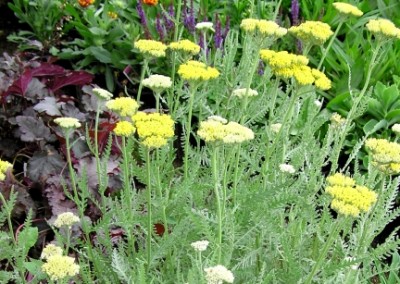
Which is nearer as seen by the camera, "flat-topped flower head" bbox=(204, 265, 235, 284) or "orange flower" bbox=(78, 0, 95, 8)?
"flat-topped flower head" bbox=(204, 265, 235, 284)

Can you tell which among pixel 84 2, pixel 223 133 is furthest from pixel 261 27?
pixel 84 2

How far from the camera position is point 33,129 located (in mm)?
2492

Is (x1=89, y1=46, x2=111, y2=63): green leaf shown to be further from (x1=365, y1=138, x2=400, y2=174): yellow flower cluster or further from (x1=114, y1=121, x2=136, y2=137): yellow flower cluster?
(x1=365, y1=138, x2=400, y2=174): yellow flower cluster

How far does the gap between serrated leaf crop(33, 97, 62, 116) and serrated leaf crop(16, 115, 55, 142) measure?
5 centimetres

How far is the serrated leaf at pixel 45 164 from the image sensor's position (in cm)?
238

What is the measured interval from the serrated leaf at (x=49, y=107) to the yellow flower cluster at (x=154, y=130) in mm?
1170

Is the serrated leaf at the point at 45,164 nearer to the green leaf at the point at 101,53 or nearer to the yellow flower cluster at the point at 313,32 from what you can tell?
the green leaf at the point at 101,53

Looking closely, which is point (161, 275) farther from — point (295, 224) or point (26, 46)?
point (26, 46)

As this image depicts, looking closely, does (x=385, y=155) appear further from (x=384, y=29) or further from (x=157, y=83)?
(x=157, y=83)

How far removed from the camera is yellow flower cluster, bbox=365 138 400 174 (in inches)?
54.7

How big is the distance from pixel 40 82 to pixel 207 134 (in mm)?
1560

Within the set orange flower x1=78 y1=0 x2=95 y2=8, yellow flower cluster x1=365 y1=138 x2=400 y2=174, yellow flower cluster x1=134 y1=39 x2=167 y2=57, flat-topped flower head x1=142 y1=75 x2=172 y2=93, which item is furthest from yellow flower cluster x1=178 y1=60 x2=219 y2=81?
orange flower x1=78 y1=0 x2=95 y2=8

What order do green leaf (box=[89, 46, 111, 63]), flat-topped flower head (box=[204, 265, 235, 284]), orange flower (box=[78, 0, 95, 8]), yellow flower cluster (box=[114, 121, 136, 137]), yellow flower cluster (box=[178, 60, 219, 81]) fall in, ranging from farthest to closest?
orange flower (box=[78, 0, 95, 8])
green leaf (box=[89, 46, 111, 63])
yellow flower cluster (box=[178, 60, 219, 81])
yellow flower cluster (box=[114, 121, 136, 137])
flat-topped flower head (box=[204, 265, 235, 284])

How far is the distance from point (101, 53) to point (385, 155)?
204 centimetres
